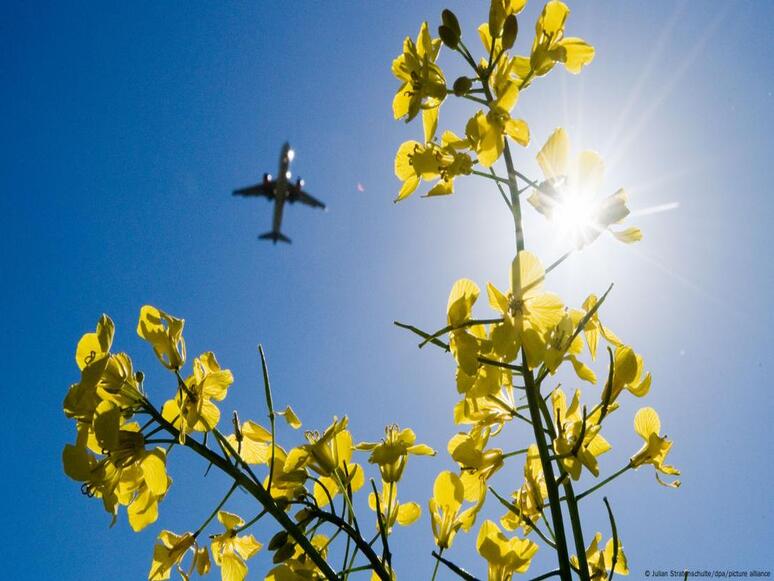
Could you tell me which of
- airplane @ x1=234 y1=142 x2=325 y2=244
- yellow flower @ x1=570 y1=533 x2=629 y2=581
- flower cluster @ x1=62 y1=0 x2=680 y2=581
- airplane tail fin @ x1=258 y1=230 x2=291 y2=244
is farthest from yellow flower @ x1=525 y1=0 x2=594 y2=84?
airplane tail fin @ x1=258 y1=230 x2=291 y2=244

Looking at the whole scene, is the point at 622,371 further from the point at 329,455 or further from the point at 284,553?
the point at 284,553

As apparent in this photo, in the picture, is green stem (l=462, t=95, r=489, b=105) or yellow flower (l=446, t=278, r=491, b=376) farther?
green stem (l=462, t=95, r=489, b=105)

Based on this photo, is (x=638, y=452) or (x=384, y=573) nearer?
(x=384, y=573)

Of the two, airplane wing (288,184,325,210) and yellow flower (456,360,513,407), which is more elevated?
airplane wing (288,184,325,210)

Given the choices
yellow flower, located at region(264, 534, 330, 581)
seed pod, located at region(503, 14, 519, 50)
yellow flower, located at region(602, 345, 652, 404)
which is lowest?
yellow flower, located at region(264, 534, 330, 581)

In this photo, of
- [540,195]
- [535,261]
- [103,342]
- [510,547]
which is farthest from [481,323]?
[103,342]

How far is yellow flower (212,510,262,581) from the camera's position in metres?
1.18

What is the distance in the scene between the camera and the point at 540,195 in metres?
1.15

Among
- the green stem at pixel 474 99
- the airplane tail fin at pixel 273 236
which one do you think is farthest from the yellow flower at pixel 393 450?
the airplane tail fin at pixel 273 236

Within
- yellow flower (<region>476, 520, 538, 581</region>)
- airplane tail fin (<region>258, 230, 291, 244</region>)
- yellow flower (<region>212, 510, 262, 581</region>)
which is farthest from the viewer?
airplane tail fin (<region>258, 230, 291, 244</region>)

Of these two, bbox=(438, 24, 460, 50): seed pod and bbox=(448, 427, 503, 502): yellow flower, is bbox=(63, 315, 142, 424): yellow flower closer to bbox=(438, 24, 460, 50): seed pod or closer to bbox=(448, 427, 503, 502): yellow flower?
bbox=(448, 427, 503, 502): yellow flower

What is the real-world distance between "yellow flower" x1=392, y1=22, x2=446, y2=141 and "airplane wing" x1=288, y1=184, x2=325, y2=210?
1164 inches

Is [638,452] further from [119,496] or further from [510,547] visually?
[119,496]

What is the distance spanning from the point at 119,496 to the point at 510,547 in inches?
26.5
